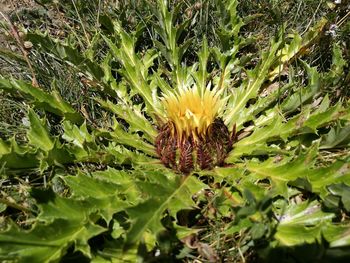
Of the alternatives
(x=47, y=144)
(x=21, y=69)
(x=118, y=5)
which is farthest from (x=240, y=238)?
(x=118, y=5)

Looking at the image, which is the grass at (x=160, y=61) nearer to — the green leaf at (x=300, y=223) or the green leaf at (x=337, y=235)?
the green leaf at (x=300, y=223)

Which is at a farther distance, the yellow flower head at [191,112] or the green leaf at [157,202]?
the yellow flower head at [191,112]

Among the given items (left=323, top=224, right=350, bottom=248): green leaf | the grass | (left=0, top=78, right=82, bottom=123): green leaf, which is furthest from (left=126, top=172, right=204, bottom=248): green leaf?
(left=0, top=78, right=82, bottom=123): green leaf

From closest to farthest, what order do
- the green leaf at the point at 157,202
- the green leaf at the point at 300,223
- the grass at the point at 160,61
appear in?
1. the green leaf at the point at 157,202
2. the green leaf at the point at 300,223
3. the grass at the point at 160,61

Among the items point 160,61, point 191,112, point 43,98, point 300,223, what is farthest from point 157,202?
point 160,61

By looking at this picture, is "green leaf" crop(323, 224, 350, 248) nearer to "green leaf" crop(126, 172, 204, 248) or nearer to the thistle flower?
"green leaf" crop(126, 172, 204, 248)

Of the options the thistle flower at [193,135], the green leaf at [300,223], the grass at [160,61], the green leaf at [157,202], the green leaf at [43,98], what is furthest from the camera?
the green leaf at [43,98]

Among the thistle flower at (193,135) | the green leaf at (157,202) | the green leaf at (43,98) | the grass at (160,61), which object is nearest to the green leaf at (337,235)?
the grass at (160,61)

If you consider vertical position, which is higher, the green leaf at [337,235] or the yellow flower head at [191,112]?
the yellow flower head at [191,112]
